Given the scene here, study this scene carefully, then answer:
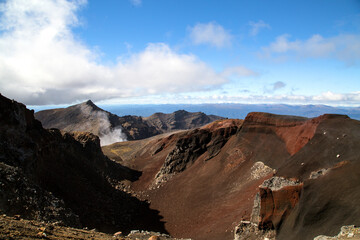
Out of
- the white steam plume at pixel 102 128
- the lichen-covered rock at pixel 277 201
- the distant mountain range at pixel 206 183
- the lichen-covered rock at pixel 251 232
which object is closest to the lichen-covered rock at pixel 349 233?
the distant mountain range at pixel 206 183

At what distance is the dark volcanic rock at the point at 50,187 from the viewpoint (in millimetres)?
13258

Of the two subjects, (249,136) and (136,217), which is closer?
(136,217)

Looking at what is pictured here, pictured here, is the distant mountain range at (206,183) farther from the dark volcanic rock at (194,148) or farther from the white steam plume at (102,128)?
the white steam plume at (102,128)

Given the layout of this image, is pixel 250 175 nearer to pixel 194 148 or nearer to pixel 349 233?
pixel 194 148

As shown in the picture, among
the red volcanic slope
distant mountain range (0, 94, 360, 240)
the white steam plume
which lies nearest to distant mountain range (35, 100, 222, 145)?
the white steam plume

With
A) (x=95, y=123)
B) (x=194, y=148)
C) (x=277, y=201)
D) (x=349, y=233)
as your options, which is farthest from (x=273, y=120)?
(x=95, y=123)

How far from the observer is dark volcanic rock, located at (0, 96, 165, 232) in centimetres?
1326

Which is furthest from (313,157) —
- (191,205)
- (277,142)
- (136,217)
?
(136,217)

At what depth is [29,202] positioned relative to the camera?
13008 millimetres

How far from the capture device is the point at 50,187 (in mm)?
21312

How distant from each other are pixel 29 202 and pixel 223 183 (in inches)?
828

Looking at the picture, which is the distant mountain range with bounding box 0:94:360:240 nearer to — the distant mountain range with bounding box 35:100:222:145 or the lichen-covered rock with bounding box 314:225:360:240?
the lichen-covered rock with bounding box 314:225:360:240

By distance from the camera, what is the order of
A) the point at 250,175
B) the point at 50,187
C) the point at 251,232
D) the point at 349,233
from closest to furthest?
the point at 349,233
the point at 251,232
the point at 50,187
the point at 250,175

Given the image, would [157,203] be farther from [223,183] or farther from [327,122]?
[327,122]
